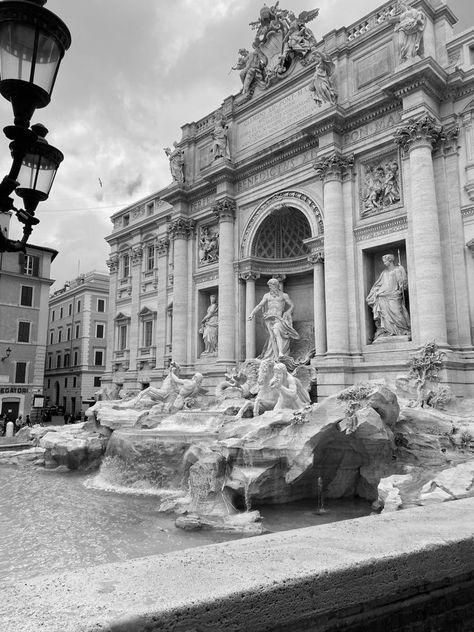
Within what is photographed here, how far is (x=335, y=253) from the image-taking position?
58.0 ft

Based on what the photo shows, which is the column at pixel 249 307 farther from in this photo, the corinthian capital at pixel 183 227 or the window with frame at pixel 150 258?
the window with frame at pixel 150 258

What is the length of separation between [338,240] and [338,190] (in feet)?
6.35

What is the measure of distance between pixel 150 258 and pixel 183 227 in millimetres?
4952

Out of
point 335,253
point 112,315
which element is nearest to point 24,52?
point 335,253

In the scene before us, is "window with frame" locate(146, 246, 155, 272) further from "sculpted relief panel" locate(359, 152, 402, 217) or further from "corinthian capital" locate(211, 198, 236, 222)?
"sculpted relief panel" locate(359, 152, 402, 217)

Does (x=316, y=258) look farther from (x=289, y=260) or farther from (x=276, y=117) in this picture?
(x=276, y=117)

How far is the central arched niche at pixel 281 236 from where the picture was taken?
21.3 metres

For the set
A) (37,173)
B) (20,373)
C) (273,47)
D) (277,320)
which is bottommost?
(20,373)

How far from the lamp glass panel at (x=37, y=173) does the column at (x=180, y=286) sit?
18531 mm

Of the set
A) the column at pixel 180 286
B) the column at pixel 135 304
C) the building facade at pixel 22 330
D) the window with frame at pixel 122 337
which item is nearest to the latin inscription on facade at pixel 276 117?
the column at pixel 180 286

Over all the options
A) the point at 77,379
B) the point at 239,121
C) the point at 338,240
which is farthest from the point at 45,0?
the point at 77,379

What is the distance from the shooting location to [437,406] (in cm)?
1355

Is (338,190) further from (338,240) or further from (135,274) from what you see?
(135,274)

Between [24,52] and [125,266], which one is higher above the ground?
[125,266]
